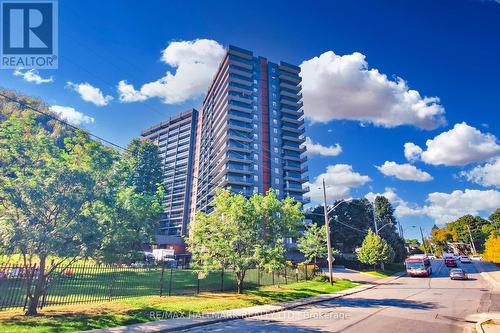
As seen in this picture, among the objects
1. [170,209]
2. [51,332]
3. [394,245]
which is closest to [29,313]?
[51,332]

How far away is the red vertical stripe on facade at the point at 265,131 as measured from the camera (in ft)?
258

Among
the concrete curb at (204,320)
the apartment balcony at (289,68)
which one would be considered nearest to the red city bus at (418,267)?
the concrete curb at (204,320)

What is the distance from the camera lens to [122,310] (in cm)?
1450

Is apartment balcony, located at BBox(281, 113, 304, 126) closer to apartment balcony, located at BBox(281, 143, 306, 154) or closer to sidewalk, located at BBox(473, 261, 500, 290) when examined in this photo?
apartment balcony, located at BBox(281, 143, 306, 154)

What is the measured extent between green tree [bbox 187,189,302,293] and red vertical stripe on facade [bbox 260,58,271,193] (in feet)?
170

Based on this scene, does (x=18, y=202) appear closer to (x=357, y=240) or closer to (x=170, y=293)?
(x=170, y=293)

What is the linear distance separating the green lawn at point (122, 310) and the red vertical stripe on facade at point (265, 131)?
5601 cm

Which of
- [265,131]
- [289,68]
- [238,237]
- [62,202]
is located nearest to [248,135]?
[265,131]

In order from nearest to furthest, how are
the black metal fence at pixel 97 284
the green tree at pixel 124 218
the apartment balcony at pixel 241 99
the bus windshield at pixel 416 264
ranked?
the black metal fence at pixel 97 284
the green tree at pixel 124 218
the bus windshield at pixel 416 264
the apartment balcony at pixel 241 99

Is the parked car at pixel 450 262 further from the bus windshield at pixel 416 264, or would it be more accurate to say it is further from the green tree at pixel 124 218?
the green tree at pixel 124 218

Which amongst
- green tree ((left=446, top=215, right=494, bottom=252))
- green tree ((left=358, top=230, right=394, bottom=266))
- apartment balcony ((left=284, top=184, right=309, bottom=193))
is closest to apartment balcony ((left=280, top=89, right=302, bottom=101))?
apartment balcony ((left=284, top=184, right=309, bottom=193))

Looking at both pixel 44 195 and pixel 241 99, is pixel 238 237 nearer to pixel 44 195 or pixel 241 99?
pixel 44 195

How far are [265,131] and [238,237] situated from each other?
214 feet

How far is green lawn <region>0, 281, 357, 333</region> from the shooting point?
11.4 metres
